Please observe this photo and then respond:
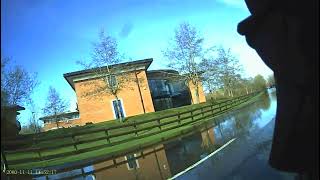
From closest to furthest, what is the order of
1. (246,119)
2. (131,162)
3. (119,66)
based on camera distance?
(131,162) < (246,119) < (119,66)

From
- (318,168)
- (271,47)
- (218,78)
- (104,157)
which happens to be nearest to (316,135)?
(318,168)

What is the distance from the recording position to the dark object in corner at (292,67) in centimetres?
207

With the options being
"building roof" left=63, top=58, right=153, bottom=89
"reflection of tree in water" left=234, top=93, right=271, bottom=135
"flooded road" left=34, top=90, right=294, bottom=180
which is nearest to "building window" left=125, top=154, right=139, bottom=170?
"flooded road" left=34, top=90, right=294, bottom=180

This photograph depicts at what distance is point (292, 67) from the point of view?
2180 mm

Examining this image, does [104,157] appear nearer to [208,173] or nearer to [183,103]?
[208,173]

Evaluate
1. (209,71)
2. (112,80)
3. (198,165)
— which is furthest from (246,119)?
(209,71)

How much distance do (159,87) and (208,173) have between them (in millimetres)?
58584

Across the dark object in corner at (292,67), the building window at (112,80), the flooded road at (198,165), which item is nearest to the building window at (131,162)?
the flooded road at (198,165)

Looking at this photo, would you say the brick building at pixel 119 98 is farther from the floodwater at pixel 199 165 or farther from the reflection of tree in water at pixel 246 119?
the floodwater at pixel 199 165

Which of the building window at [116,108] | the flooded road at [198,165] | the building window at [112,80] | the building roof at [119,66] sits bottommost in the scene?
the flooded road at [198,165]

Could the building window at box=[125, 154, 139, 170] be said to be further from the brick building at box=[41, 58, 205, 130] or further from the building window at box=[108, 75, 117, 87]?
the brick building at box=[41, 58, 205, 130]

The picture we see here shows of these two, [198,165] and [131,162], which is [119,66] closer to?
[131,162]

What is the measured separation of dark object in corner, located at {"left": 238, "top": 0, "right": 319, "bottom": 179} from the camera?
81.6 inches

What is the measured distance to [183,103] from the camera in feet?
256
